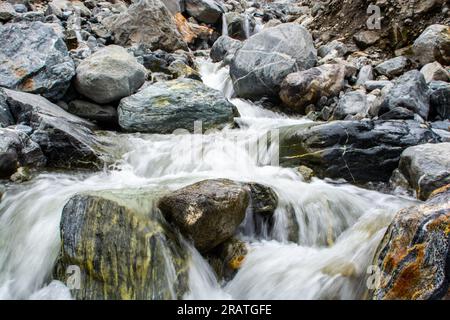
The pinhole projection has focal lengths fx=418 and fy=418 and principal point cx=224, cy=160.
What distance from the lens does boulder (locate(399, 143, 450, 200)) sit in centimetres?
477

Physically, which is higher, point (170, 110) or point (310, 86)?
point (310, 86)

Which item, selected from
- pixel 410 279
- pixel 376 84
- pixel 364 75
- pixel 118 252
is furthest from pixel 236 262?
pixel 364 75

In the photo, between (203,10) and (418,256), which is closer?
(418,256)

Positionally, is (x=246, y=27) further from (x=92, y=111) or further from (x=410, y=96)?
(x=410, y=96)

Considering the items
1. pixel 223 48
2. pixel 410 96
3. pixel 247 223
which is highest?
pixel 223 48

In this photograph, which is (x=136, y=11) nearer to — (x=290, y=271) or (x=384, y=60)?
(x=384, y=60)

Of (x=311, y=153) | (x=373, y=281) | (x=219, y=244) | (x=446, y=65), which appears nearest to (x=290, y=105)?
(x=311, y=153)

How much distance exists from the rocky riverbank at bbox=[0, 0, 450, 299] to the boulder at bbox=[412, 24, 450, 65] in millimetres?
30

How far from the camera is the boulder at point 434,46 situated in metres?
8.64

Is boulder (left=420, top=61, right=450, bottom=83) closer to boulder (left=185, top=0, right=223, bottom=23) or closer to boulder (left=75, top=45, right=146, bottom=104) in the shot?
boulder (left=75, top=45, right=146, bottom=104)

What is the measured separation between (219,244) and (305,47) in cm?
668

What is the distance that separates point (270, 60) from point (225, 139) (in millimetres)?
2978

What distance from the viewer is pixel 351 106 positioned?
755 centimetres

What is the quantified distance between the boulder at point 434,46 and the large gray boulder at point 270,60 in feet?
7.31
